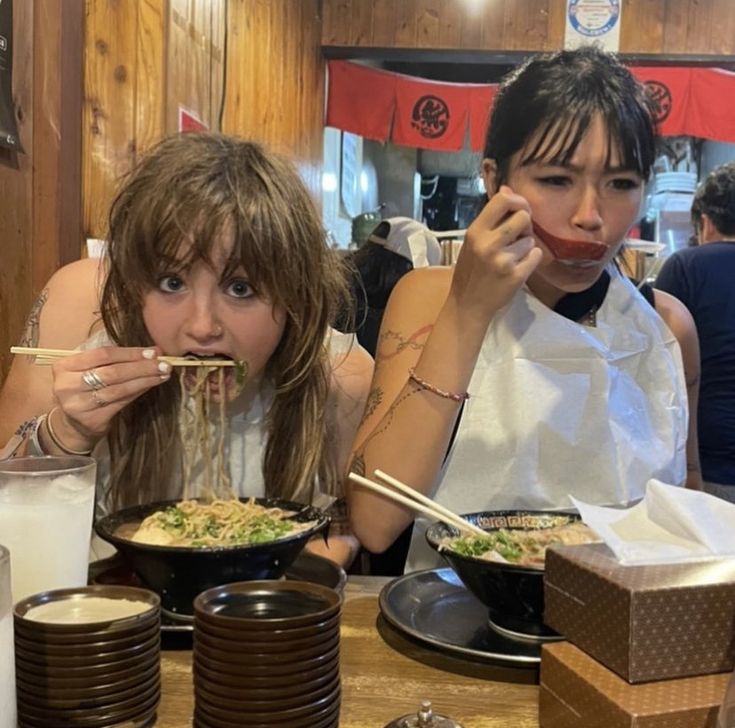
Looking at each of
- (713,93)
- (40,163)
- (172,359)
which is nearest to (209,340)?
(172,359)

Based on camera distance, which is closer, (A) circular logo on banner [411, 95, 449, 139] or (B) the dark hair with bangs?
(B) the dark hair with bangs

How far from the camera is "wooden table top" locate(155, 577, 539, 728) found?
0.84 meters

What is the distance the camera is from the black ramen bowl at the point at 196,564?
104 cm

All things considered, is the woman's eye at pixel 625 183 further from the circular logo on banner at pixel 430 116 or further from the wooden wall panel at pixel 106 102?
the circular logo on banner at pixel 430 116

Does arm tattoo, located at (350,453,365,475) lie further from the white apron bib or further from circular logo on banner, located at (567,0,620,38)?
circular logo on banner, located at (567,0,620,38)

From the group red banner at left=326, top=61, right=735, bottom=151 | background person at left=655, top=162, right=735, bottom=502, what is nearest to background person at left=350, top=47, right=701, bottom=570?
background person at left=655, top=162, right=735, bottom=502

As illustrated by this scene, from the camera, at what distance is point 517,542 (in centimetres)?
116

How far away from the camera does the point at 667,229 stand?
709cm

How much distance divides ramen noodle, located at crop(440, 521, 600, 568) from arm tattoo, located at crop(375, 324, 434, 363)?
49 centimetres

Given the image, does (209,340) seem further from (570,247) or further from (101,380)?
(570,247)

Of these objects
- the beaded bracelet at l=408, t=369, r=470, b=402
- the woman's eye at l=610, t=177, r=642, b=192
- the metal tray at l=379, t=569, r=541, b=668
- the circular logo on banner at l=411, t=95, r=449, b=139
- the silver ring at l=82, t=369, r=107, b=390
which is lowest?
the metal tray at l=379, t=569, r=541, b=668

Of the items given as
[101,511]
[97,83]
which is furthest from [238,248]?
[97,83]

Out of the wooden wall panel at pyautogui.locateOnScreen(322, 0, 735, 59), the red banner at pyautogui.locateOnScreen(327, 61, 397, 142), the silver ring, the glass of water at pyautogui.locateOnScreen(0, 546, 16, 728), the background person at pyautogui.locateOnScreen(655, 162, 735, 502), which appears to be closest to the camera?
the glass of water at pyautogui.locateOnScreen(0, 546, 16, 728)

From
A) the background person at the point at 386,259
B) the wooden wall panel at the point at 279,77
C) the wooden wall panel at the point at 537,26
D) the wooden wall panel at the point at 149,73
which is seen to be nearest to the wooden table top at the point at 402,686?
the background person at the point at 386,259
